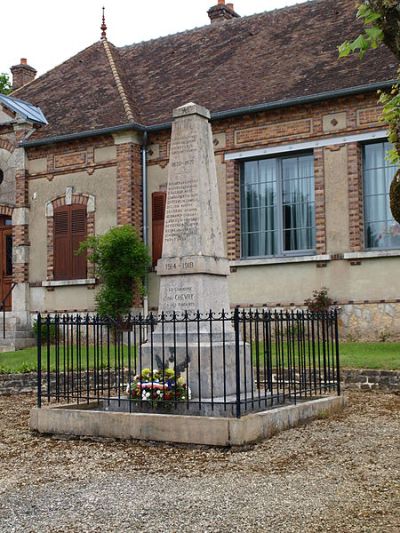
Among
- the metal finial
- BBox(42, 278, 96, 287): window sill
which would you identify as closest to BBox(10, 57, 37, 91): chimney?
the metal finial

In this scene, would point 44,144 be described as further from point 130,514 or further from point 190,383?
point 130,514

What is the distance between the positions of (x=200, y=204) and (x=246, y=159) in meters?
9.03

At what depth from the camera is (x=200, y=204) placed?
9.33 m

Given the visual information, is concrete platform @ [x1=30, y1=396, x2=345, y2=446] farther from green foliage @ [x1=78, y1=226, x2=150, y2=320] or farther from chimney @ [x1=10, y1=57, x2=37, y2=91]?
chimney @ [x1=10, y1=57, x2=37, y2=91]

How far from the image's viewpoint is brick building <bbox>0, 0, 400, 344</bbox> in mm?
16594

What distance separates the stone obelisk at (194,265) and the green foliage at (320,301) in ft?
24.0

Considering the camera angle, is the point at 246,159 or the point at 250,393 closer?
the point at 250,393

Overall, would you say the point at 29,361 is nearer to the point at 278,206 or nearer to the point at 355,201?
the point at 278,206

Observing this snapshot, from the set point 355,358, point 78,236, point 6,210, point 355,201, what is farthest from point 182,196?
point 6,210

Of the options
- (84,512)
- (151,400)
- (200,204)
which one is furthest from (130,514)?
(200,204)

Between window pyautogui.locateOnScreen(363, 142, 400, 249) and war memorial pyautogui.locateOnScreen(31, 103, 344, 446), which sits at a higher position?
window pyautogui.locateOnScreen(363, 142, 400, 249)

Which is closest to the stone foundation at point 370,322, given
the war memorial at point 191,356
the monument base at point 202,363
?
the war memorial at point 191,356

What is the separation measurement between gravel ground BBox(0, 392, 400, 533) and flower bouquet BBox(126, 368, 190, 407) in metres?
0.71

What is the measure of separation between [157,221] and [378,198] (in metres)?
5.44
